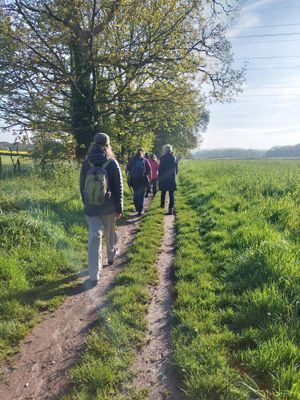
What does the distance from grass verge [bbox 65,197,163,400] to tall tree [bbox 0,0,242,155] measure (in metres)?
7.67

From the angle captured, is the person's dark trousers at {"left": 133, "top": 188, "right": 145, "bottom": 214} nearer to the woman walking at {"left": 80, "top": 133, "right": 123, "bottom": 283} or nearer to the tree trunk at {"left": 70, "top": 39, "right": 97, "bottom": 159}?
the tree trunk at {"left": 70, "top": 39, "right": 97, "bottom": 159}

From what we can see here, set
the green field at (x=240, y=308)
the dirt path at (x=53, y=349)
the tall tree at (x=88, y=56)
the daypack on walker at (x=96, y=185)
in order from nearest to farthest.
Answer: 1. the green field at (x=240, y=308)
2. the dirt path at (x=53, y=349)
3. the daypack on walker at (x=96, y=185)
4. the tall tree at (x=88, y=56)

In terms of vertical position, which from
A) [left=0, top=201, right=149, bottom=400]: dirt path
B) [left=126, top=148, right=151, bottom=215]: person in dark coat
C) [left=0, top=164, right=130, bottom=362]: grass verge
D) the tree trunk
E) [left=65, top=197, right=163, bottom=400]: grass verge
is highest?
the tree trunk

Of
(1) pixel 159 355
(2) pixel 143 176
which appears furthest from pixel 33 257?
(2) pixel 143 176

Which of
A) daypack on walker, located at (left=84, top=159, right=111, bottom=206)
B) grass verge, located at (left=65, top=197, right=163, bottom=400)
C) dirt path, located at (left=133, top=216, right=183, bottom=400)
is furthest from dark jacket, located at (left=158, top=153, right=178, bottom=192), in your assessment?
dirt path, located at (left=133, top=216, right=183, bottom=400)

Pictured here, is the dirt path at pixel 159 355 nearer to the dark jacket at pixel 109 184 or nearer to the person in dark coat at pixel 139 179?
the dark jacket at pixel 109 184

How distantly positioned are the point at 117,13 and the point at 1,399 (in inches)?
399

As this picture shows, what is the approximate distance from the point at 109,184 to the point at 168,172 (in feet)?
16.9

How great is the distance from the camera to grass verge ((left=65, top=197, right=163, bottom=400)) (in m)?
2.61

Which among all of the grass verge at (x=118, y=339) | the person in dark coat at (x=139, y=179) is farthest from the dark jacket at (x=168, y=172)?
the grass verge at (x=118, y=339)

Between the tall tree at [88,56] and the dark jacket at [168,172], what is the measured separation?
3.28 metres

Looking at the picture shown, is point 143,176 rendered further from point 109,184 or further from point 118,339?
point 118,339

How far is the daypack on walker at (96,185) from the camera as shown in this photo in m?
4.77

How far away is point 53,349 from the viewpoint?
130 inches
